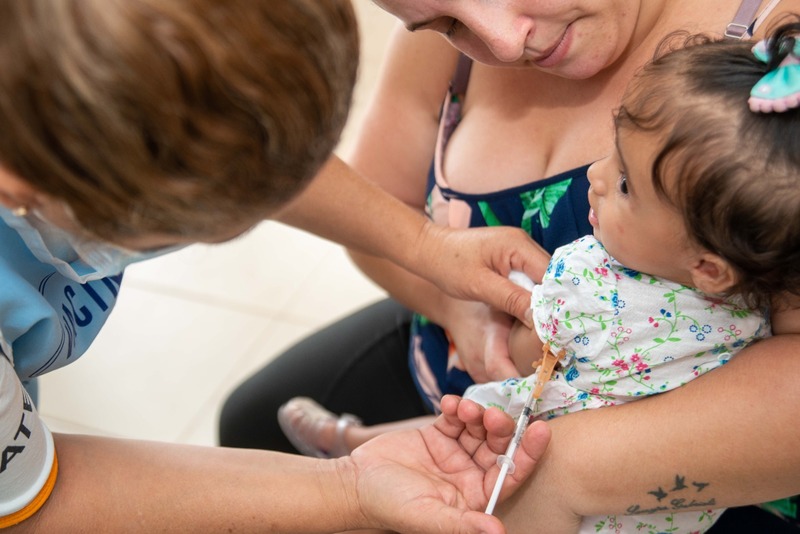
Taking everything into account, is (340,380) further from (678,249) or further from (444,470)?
(678,249)

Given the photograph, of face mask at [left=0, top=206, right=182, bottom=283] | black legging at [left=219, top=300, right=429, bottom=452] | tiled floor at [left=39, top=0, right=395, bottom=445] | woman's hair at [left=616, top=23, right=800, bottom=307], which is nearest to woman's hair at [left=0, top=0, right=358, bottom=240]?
face mask at [left=0, top=206, right=182, bottom=283]

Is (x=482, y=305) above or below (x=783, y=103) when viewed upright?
below

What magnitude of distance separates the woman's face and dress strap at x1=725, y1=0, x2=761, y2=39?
13cm

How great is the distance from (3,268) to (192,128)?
42 centimetres

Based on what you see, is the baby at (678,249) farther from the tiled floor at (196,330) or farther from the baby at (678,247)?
the tiled floor at (196,330)

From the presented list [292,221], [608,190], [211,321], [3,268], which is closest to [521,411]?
[608,190]

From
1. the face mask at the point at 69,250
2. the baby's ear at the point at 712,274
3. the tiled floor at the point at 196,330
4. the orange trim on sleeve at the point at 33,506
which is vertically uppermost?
the face mask at the point at 69,250

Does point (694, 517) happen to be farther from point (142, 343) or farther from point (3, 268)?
point (142, 343)

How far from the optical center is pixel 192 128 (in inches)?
23.4

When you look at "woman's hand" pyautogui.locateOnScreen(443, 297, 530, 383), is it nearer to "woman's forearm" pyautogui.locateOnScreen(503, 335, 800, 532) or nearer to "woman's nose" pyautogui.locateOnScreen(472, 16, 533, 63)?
"woman's forearm" pyautogui.locateOnScreen(503, 335, 800, 532)

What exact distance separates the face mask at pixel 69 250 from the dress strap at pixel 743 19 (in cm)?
72

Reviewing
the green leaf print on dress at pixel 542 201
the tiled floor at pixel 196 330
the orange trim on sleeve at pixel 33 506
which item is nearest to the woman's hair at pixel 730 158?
the green leaf print on dress at pixel 542 201

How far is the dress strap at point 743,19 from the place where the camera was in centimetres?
100

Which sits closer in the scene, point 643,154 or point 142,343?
point 643,154
